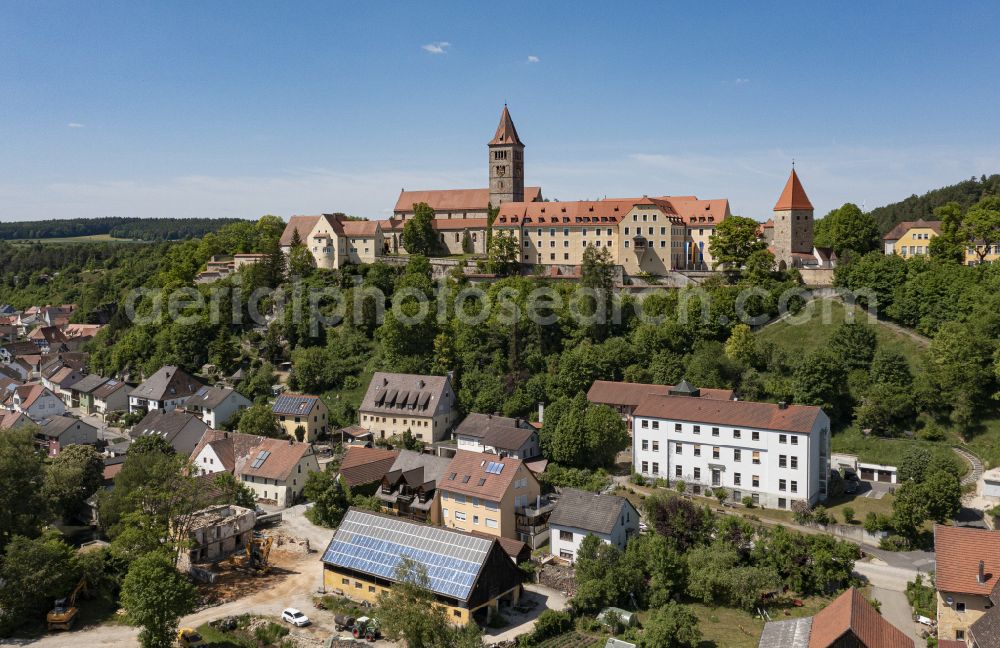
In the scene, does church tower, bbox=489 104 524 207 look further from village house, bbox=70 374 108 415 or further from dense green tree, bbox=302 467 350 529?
dense green tree, bbox=302 467 350 529

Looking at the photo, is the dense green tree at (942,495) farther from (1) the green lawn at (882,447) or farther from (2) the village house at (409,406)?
(2) the village house at (409,406)

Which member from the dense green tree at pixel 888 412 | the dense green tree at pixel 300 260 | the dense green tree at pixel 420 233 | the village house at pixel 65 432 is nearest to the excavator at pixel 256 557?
the village house at pixel 65 432

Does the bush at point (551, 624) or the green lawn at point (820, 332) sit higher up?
the green lawn at point (820, 332)

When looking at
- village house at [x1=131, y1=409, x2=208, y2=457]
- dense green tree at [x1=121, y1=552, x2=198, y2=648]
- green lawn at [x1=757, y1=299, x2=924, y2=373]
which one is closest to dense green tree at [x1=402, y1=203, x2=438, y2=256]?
village house at [x1=131, y1=409, x2=208, y2=457]

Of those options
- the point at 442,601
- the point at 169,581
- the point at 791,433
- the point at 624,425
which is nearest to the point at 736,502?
the point at 791,433

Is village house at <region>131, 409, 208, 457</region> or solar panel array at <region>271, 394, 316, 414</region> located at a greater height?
solar panel array at <region>271, 394, 316, 414</region>
